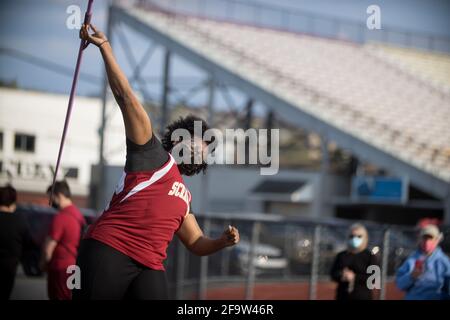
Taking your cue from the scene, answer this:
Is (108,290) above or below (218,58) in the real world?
below

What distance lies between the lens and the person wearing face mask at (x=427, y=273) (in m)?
7.37

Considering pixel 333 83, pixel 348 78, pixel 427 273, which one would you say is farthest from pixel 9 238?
pixel 348 78

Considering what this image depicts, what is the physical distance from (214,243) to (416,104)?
2502cm

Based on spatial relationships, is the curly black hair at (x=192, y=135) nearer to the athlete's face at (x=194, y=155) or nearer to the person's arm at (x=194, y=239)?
the athlete's face at (x=194, y=155)

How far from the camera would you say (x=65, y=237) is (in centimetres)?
734

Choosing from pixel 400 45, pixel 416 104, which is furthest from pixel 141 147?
pixel 400 45

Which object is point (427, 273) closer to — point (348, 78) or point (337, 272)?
point (337, 272)

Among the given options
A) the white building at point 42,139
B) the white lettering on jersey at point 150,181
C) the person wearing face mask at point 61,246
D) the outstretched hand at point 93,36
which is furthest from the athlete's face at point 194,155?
the white building at point 42,139

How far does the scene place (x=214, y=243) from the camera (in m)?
4.63

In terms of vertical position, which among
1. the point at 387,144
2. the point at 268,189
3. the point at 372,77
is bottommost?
the point at 268,189

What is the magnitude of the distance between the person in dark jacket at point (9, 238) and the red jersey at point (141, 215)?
3.06 meters

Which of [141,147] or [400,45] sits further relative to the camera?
[400,45]

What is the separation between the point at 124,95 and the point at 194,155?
699mm
